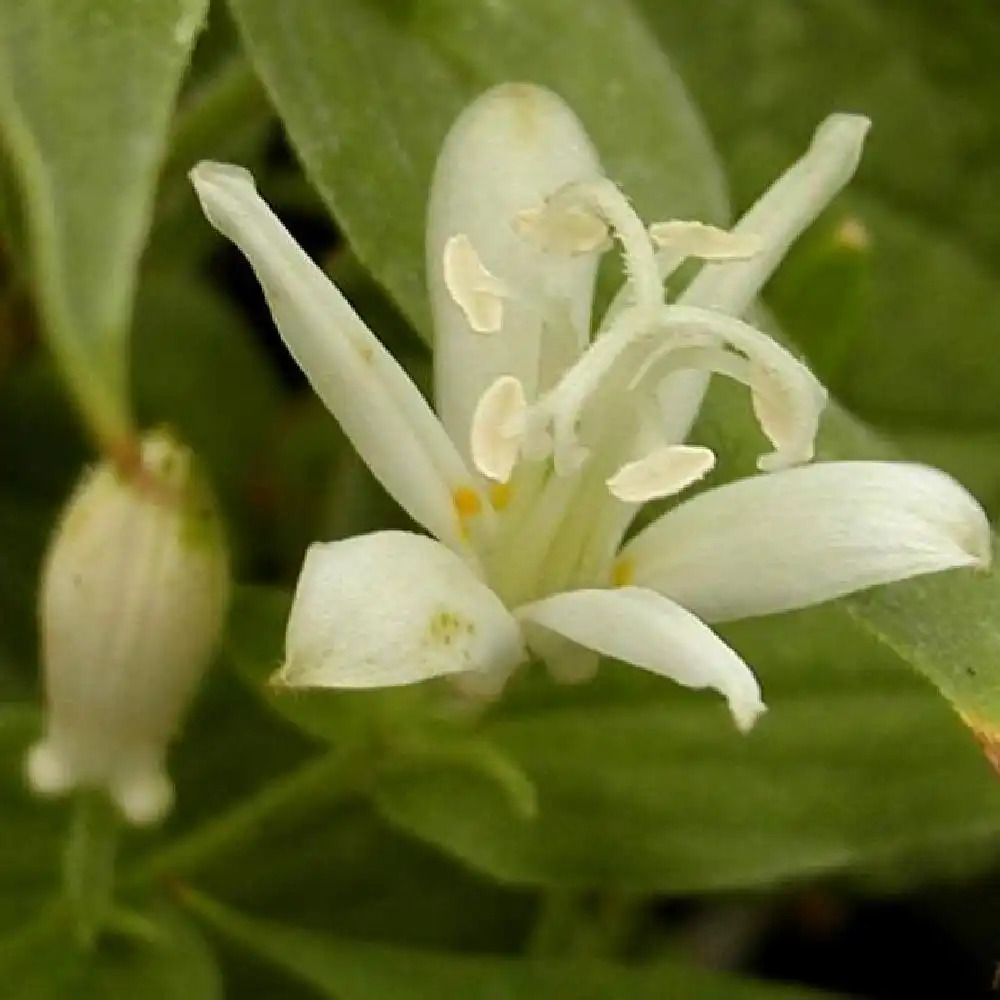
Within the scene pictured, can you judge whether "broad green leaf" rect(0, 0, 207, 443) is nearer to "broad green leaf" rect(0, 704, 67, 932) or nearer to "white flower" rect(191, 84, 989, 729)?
"white flower" rect(191, 84, 989, 729)

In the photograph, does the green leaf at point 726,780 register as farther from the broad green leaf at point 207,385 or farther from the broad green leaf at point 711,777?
the broad green leaf at point 207,385

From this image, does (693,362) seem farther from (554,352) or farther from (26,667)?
(26,667)

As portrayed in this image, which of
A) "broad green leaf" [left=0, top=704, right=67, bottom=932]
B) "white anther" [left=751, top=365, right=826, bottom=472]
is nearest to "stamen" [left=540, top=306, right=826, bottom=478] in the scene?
"white anther" [left=751, top=365, right=826, bottom=472]

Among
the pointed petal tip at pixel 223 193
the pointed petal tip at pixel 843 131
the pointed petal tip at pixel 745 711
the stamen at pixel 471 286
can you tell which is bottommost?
the pointed petal tip at pixel 745 711

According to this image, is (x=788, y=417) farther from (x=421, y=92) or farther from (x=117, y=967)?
(x=117, y=967)

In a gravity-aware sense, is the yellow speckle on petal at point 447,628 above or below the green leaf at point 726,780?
above

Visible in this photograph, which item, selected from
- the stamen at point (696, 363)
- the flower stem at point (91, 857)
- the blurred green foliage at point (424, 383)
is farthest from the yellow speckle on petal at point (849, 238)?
the flower stem at point (91, 857)
